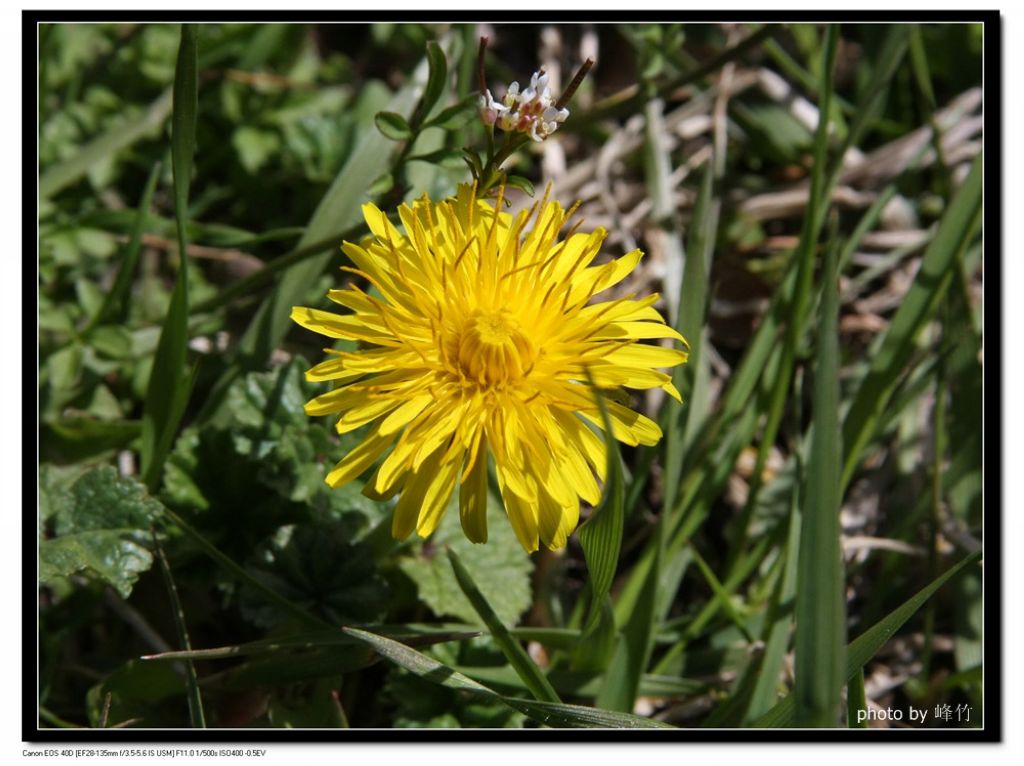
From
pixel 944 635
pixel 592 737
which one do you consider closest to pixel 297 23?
pixel 592 737

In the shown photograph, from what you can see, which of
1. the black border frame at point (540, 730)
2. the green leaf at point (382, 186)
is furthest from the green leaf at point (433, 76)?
the black border frame at point (540, 730)

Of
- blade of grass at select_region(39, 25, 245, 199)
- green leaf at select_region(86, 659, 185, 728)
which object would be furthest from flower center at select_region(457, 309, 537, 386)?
blade of grass at select_region(39, 25, 245, 199)

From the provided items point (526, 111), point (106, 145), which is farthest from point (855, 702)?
point (106, 145)

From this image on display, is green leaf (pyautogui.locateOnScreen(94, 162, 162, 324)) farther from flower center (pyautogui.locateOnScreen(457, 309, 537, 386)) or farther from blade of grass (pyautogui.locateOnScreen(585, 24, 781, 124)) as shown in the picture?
blade of grass (pyautogui.locateOnScreen(585, 24, 781, 124))

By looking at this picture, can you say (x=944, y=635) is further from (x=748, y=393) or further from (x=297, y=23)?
(x=297, y=23)

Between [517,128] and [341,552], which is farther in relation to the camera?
[341,552]

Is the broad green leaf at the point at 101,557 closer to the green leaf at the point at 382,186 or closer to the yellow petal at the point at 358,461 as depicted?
the yellow petal at the point at 358,461
